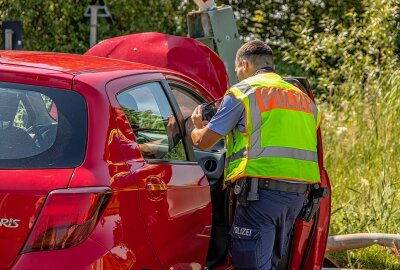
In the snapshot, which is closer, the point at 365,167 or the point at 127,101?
the point at 127,101

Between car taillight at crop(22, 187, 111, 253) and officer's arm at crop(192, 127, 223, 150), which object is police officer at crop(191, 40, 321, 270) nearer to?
officer's arm at crop(192, 127, 223, 150)

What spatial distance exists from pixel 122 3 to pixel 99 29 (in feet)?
2.62

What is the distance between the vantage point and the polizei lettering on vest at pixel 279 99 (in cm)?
477

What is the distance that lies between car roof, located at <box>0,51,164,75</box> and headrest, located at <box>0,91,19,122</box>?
0.18m

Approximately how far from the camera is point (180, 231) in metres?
4.40

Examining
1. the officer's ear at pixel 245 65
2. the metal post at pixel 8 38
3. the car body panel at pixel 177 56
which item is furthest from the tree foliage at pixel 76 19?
the officer's ear at pixel 245 65

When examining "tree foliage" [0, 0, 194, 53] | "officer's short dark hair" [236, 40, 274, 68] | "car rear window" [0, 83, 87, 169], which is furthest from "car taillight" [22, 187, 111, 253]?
"tree foliage" [0, 0, 194, 53]

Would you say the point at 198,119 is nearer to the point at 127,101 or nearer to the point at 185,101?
the point at 185,101

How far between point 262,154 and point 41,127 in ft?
4.44

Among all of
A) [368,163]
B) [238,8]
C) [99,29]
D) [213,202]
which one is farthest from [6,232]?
[238,8]

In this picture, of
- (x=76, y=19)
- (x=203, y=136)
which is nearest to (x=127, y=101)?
(x=203, y=136)

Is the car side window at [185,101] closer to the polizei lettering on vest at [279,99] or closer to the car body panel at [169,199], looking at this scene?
the car body panel at [169,199]

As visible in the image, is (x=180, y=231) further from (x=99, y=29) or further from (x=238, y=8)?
(x=238, y=8)

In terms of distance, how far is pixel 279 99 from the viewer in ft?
15.8
